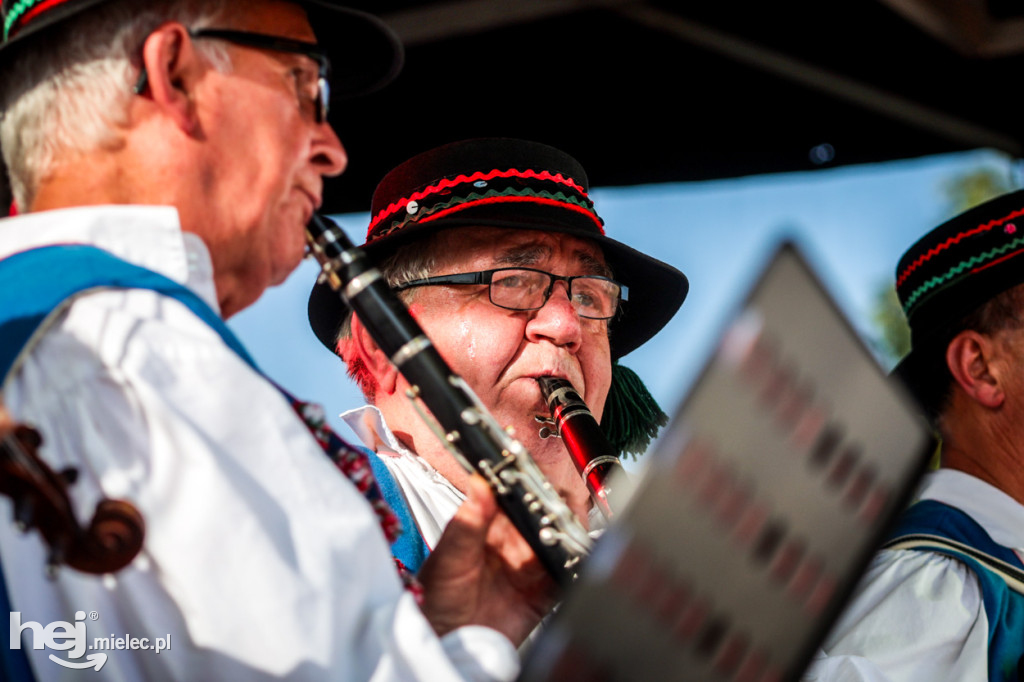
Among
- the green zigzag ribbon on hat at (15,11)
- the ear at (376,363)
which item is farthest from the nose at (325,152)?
the ear at (376,363)

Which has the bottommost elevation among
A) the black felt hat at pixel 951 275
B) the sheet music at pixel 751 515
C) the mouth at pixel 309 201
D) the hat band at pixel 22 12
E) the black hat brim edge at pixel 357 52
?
the black felt hat at pixel 951 275

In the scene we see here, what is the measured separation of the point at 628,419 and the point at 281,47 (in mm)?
1851

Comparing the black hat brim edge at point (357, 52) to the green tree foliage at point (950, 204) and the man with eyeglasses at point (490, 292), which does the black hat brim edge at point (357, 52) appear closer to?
the man with eyeglasses at point (490, 292)

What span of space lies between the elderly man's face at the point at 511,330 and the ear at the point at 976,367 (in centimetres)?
134

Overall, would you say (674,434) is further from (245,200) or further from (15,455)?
(245,200)

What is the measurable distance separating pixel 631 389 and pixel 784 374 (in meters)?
2.30

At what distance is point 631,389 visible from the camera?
332cm

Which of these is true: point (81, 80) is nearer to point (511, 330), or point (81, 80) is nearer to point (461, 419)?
point (461, 419)

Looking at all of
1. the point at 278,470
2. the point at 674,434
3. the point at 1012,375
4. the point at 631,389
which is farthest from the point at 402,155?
the point at 674,434

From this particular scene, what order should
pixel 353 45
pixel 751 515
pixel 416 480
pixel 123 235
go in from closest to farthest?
1. pixel 751 515
2. pixel 123 235
3. pixel 353 45
4. pixel 416 480

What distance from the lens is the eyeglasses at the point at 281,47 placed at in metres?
1.66

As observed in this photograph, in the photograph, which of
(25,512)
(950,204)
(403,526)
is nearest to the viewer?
(25,512)

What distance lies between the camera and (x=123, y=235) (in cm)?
153

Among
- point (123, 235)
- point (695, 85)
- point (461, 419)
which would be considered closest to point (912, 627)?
point (461, 419)
